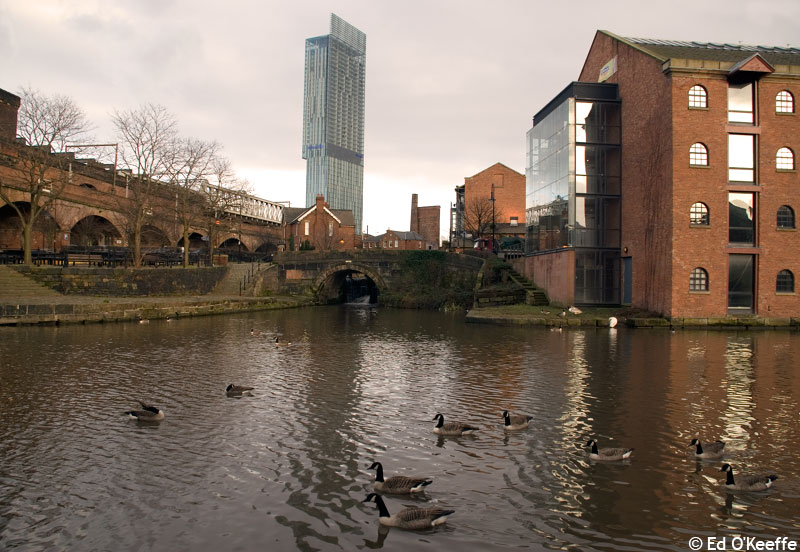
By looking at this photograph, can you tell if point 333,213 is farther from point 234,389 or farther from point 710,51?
point 234,389

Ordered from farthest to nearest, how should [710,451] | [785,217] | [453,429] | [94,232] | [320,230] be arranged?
[320,230]
[94,232]
[785,217]
[453,429]
[710,451]

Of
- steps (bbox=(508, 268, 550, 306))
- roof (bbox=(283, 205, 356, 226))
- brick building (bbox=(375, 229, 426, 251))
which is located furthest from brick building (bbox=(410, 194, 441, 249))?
steps (bbox=(508, 268, 550, 306))

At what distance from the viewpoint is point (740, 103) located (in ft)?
93.8

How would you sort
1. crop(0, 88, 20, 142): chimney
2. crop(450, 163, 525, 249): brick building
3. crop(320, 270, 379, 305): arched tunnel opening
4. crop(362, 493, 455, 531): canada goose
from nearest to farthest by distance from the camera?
1. crop(362, 493, 455, 531): canada goose
2. crop(0, 88, 20, 142): chimney
3. crop(320, 270, 379, 305): arched tunnel opening
4. crop(450, 163, 525, 249): brick building

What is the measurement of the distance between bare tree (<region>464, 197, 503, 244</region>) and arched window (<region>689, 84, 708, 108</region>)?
118ft

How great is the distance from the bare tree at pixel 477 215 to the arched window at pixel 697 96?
118ft

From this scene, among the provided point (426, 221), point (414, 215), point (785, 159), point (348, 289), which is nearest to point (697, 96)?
point (785, 159)

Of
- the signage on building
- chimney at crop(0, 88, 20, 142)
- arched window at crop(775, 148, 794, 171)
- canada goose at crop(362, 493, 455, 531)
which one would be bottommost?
canada goose at crop(362, 493, 455, 531)

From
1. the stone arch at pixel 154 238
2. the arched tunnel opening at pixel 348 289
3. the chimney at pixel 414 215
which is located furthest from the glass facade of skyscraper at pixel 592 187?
the chimney at pixel 414 215

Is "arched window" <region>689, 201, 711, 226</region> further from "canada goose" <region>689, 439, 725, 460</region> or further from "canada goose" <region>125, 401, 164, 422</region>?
"canada goose" <region>125, 401, 164, 422</region>

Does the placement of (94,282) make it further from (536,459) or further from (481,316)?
(536,459)

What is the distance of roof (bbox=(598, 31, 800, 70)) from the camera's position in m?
31.1

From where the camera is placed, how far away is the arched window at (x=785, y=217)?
28.8 metres

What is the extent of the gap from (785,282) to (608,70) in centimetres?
1512
